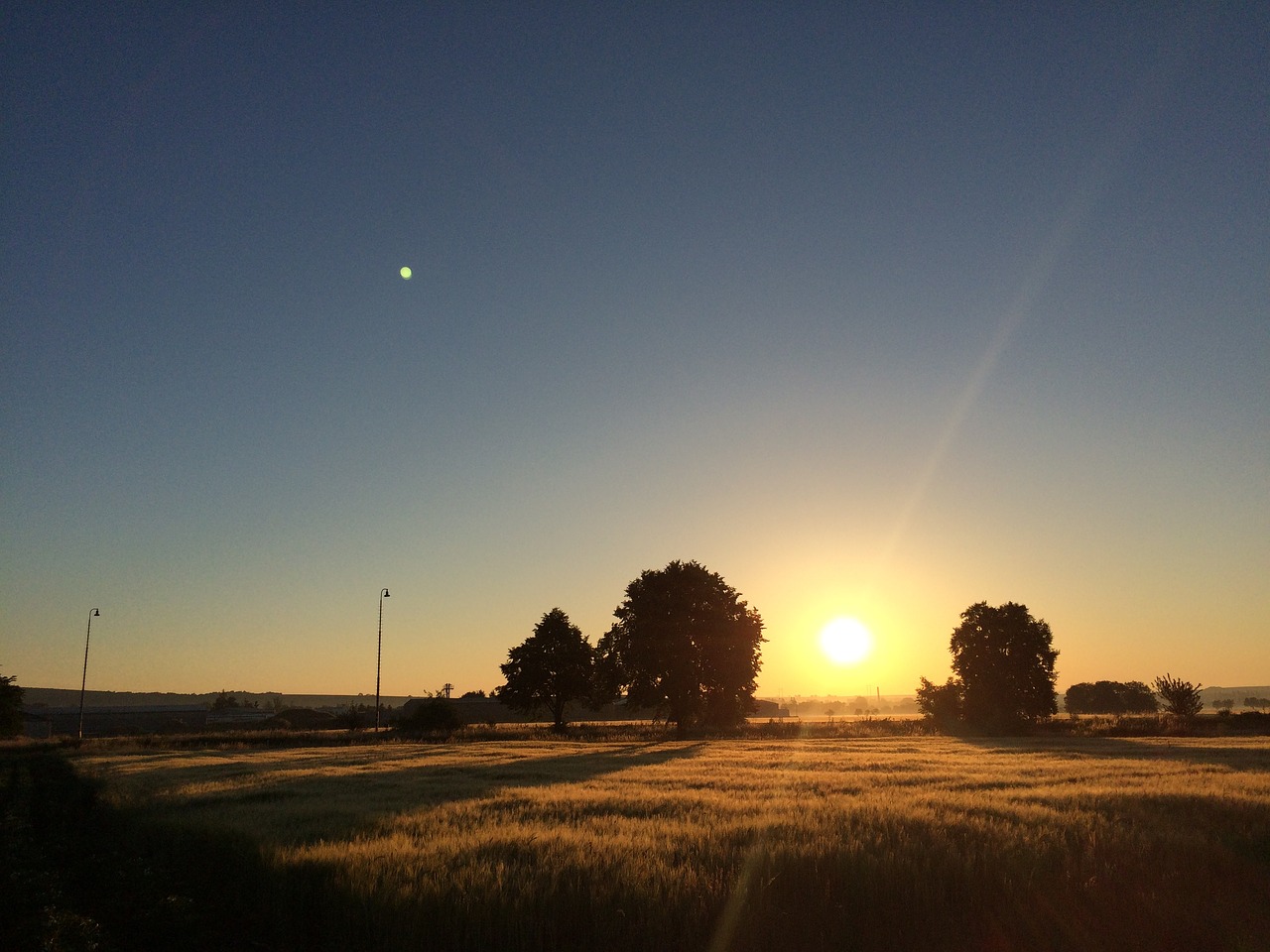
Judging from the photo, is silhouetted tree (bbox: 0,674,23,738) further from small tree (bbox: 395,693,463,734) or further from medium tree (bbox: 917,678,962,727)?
medium tree (bbox: 917,678,962,727)

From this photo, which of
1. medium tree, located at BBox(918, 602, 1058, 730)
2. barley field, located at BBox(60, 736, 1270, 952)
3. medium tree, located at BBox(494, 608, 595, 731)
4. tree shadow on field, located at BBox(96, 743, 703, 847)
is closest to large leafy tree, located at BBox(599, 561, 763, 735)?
medium tree, located at BBox(494, 608, 595, 731)

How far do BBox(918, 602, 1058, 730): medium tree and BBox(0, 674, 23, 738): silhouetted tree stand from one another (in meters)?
85.9

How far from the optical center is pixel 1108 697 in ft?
535

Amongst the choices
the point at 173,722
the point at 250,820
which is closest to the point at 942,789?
the point at 250,820

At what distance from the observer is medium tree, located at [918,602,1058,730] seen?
69.6 m

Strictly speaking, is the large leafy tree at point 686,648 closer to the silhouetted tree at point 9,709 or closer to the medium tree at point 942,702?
the medium tree at point 942,702

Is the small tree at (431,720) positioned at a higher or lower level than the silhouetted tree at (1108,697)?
higher

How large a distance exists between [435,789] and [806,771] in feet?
38.0

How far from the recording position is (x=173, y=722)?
359 ft

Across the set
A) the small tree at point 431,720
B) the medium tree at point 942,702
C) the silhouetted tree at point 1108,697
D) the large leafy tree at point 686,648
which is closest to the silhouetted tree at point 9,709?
the small tree at point 431,720

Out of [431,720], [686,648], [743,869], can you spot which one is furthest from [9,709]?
[743,869]

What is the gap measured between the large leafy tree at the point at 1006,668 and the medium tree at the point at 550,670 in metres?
35.3

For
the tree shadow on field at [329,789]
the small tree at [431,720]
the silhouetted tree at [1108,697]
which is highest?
the tree shadow on field at [329,789]

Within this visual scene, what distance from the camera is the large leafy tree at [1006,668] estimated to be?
228 ft
